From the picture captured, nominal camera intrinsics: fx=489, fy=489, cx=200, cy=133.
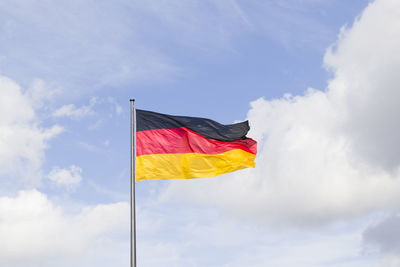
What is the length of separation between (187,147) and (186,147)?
6 centimetres

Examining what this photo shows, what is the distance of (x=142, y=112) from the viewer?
26875 mm

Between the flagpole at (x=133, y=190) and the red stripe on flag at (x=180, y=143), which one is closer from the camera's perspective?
the flagpole at (x=133, y=190)

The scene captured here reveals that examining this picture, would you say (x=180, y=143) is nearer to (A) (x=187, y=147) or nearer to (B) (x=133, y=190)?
(A) (x=187, y=147)

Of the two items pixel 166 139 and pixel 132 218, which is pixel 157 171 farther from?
pixel 132 218

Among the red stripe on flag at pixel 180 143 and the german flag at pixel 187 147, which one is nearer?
the german flag at pixel 187 147

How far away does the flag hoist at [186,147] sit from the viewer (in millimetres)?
26125

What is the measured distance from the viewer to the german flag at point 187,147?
86.1 feet

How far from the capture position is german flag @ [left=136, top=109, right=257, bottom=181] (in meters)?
26.2

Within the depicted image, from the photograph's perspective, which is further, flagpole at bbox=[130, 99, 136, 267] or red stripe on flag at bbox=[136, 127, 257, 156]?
red stripe on flag at bbox=[136, 127, 257, 156]

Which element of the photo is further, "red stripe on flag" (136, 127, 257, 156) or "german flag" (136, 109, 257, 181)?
"red stripe on flag" (136, 127, 257, 156)

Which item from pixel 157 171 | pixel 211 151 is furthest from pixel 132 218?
pixel 211 151

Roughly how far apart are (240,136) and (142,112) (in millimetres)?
6242

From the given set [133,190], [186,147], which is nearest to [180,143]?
[186,147]

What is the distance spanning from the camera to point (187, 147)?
1103 inches
